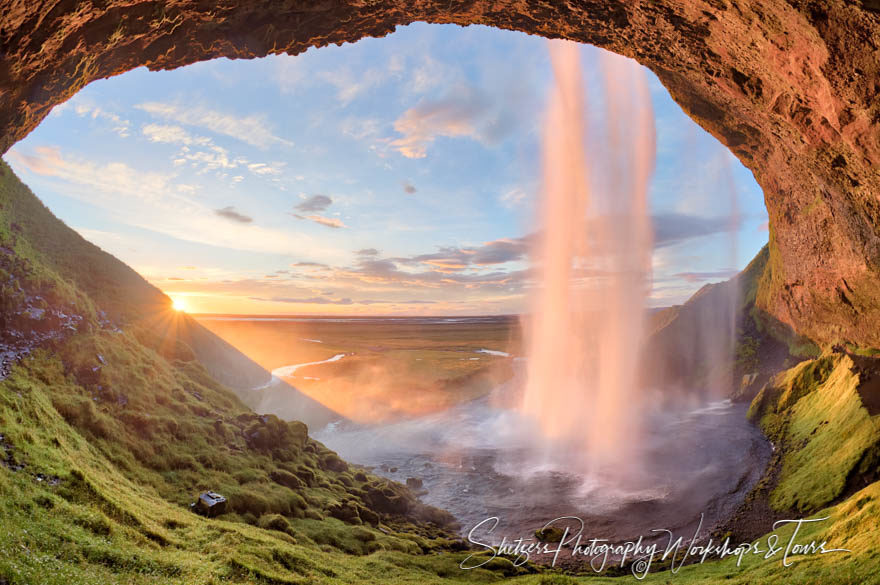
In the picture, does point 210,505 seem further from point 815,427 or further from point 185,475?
point 815,427

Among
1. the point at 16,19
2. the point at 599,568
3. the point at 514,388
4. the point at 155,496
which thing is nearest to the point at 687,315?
the point at 514,388

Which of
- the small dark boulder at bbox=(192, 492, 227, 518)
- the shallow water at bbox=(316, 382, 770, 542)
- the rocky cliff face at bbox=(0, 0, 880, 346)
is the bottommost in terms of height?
the shallow water at bbox=(316, 382, 770, 542)

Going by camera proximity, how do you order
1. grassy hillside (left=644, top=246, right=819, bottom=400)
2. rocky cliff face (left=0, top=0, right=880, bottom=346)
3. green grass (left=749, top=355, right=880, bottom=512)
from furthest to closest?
1. grassy hillside (left=644, top=246, right=819, bottom=400)
2. green grass (left=749, top=355, right=880, bottom=512)
3. rocky cliff face (left=0, top=0, right=880, bottom=346)

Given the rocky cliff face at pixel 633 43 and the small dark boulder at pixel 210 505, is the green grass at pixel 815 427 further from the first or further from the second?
the small dark boulder at pixel 210 505

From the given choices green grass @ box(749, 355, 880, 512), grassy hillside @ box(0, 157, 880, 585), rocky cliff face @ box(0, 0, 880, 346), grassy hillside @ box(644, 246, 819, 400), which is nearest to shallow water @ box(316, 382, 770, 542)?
green grass @ box(749, 355, 880, 512)

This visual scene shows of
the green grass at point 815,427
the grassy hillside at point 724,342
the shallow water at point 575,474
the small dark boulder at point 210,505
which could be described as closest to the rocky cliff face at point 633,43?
the green grass at point 815,427

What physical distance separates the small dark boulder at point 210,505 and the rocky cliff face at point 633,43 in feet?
61.0

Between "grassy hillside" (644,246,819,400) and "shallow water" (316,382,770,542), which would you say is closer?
"shallow water" (316,382,770,542)

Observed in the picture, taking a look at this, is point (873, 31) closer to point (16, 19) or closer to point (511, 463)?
point (16, 19)

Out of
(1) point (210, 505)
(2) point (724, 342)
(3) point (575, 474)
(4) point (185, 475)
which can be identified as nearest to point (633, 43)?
(1) point (210, 505)

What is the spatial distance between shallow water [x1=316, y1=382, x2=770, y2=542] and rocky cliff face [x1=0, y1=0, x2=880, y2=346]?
18.2 m

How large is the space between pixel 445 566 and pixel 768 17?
91.1ft

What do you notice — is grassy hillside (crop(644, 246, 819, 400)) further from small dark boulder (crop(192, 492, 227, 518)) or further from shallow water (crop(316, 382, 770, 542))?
small dark boulder (crop(192, 492, 227, 518))

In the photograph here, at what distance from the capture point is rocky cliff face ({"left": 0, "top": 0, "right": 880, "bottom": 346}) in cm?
1157
